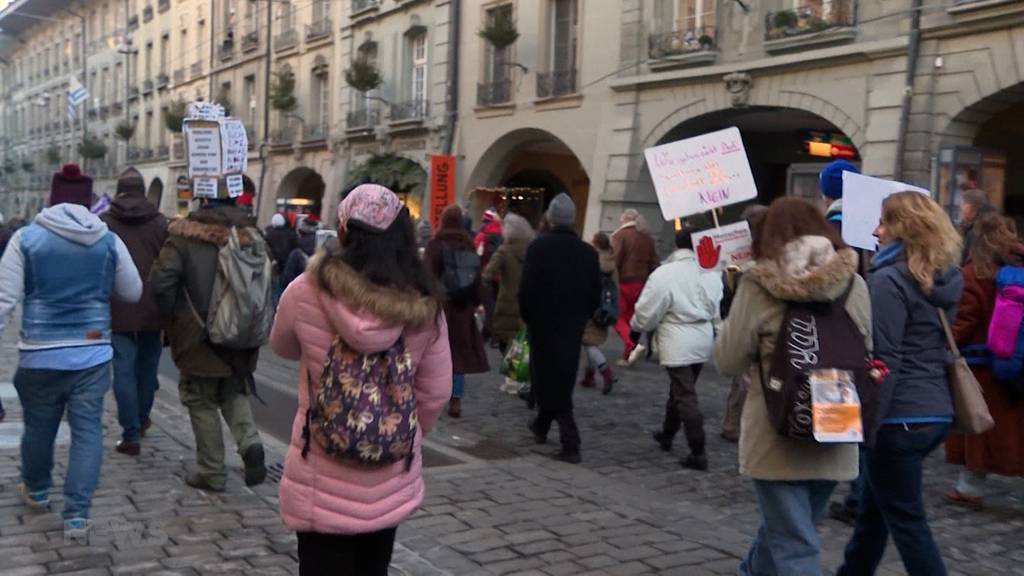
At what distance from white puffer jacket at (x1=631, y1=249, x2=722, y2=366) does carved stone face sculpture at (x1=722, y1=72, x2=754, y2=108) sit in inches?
360

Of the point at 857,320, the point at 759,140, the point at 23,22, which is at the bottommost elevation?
the point at 857,320

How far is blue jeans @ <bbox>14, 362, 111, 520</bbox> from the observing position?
16.8 feet

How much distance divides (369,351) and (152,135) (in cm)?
4354

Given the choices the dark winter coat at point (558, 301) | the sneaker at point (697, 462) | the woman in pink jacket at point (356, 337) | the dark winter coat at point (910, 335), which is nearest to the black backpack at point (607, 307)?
the dark winter coat at point (558, 301)

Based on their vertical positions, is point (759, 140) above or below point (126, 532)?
above

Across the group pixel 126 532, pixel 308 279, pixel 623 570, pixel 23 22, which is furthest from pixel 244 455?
pixel 23 22

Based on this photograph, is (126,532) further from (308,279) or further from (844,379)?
(844,379)

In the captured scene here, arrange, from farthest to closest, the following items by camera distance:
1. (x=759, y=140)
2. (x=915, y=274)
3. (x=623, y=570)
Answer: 1. (x=759, y=140)
2. (x=623, y=570)
3. (x=915, y=274)

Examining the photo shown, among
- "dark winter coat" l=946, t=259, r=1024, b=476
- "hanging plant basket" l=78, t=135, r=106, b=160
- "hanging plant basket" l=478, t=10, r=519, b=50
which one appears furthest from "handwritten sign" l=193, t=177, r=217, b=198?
"hanging plant basket" l=78, t=135, r=106, b=160

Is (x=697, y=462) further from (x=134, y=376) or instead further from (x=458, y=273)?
(x=134, y=376)

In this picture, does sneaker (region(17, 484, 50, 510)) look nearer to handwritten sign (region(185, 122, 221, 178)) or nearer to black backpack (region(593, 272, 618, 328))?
black backpack (region(593, 272, 618, 328))

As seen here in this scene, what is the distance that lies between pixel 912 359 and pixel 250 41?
1264 inches

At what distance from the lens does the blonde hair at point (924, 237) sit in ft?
13.3

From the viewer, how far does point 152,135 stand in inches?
1710
